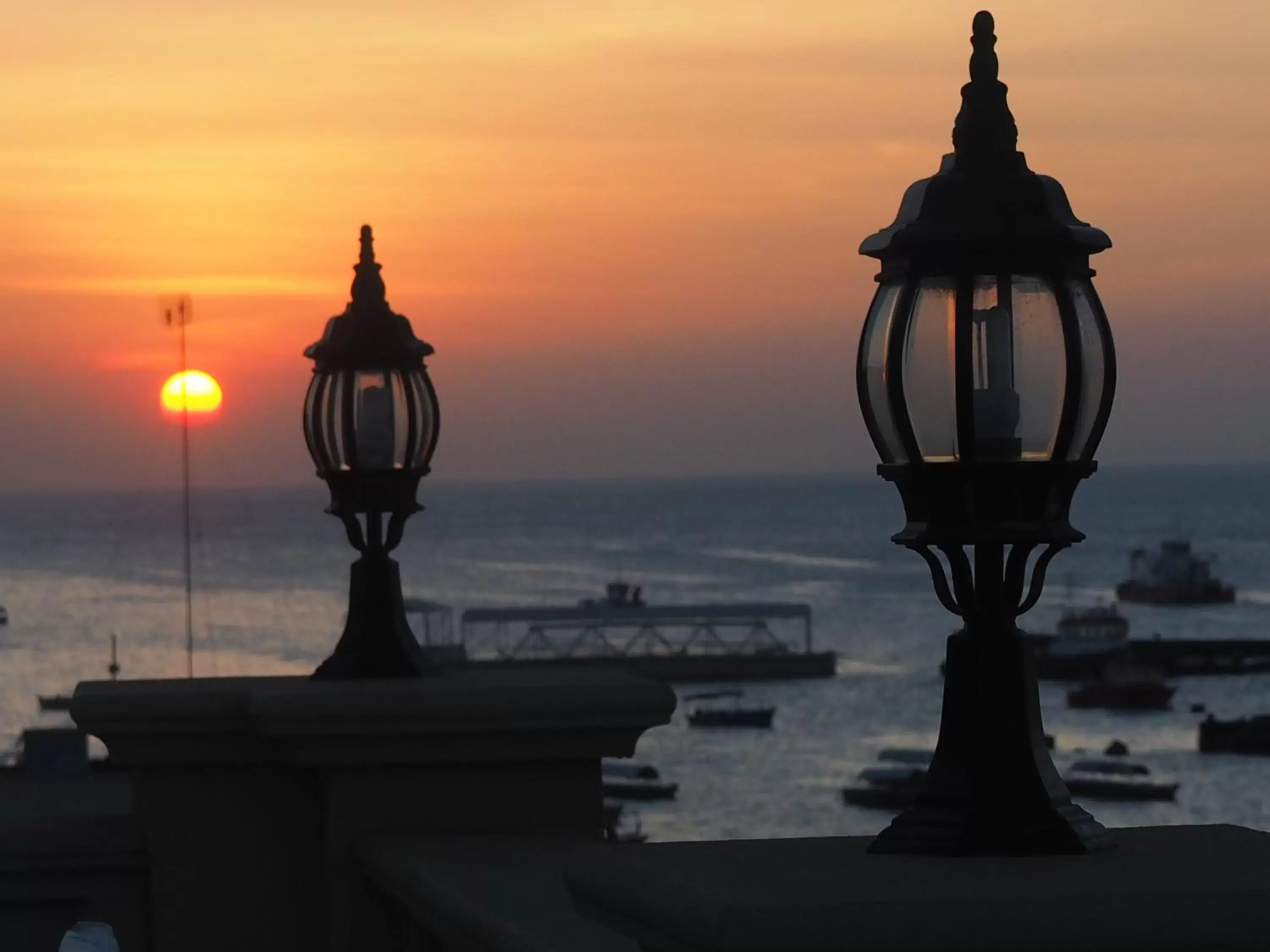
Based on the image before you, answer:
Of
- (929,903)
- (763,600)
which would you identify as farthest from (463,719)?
(763,600)

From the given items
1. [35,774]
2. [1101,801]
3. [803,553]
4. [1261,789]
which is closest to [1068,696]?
[1261,789]

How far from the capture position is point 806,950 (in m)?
2.31

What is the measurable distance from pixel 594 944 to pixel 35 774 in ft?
13.6

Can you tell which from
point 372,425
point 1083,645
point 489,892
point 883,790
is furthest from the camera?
point 1083,645

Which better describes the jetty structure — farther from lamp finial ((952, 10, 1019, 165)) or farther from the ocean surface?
lamp finial ((952, 10, 1019, 165))

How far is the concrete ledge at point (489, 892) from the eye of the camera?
350 cm

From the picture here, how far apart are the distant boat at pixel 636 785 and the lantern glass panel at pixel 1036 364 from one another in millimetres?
50253

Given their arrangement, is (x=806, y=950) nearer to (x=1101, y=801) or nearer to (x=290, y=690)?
(x=290, y=690)

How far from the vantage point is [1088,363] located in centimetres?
288

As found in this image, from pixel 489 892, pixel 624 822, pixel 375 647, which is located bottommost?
pixel 624 822

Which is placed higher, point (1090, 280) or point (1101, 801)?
point (1090, 280)

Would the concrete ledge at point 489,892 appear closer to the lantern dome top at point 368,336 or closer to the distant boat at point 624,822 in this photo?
the lantern dome top at point 368,336

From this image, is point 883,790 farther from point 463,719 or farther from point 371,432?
point 463,719

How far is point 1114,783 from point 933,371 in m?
53.9
